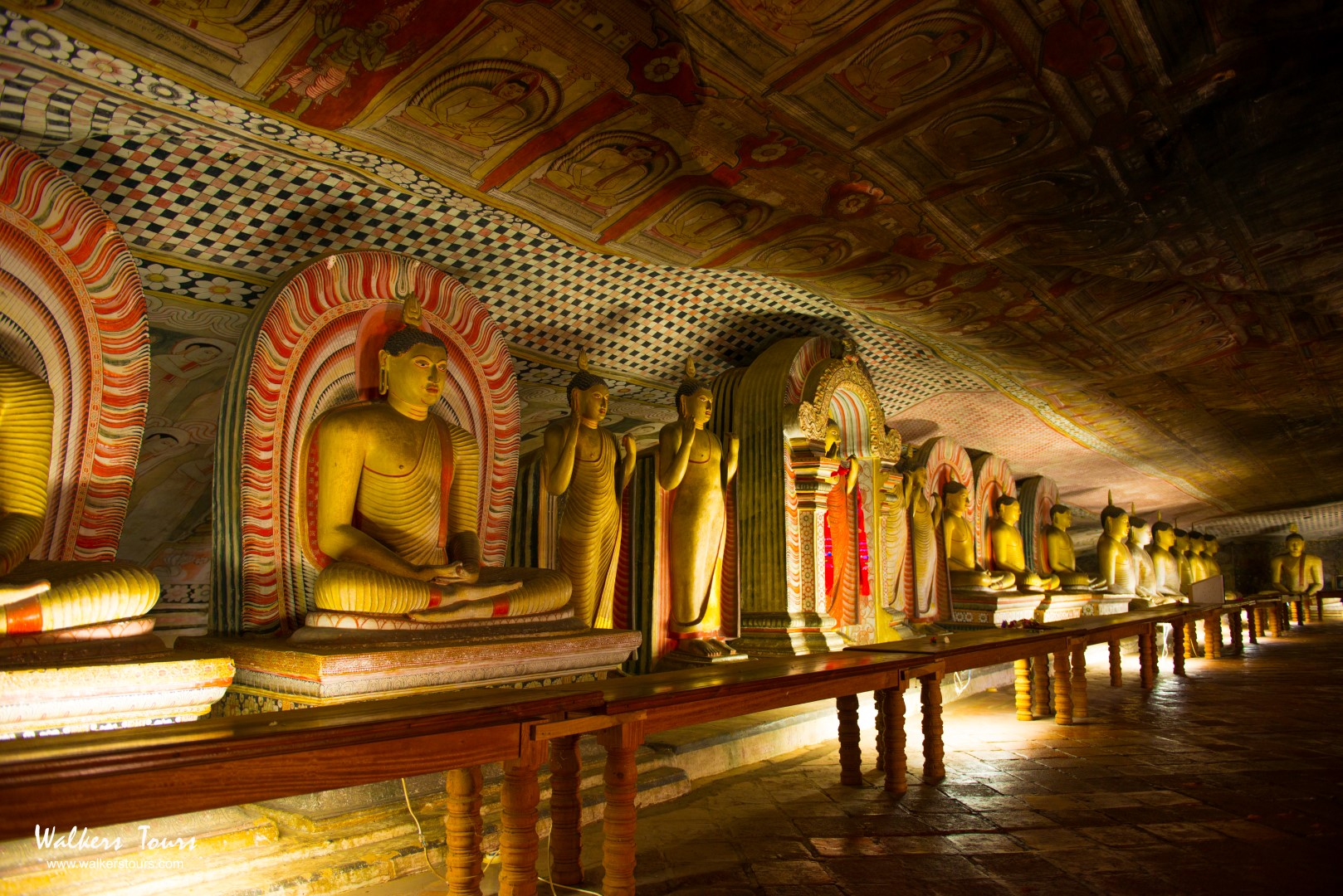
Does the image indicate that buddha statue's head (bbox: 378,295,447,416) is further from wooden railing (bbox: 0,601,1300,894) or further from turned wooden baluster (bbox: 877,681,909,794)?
turned wooden baluster (bbox: 877,681,909,794)

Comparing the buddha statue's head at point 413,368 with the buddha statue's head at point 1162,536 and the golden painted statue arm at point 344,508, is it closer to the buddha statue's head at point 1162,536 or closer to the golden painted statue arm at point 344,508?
the golden painted statue arm at point 344,508

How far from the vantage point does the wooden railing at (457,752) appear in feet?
4.84

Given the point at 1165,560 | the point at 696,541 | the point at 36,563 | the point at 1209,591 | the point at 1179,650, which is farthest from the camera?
the point at 1165,560

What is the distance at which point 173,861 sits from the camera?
2592mm

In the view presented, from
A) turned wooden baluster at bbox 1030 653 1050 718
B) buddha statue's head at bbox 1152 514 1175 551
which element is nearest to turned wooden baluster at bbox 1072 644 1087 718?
turned wooden baluster at bbox 1030 653 1050 718

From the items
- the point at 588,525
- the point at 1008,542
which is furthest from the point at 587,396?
the point at 1008,542

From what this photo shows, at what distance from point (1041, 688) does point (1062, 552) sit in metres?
7.78

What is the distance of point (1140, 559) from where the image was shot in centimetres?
1431

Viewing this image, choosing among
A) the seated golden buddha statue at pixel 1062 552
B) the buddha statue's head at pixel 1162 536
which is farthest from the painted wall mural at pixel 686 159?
the buddha statue's head at pixel 1162 536

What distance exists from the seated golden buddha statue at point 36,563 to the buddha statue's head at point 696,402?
367cm

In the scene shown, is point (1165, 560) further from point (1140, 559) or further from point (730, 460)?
point (730, 460)

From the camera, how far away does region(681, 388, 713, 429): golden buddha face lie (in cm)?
607

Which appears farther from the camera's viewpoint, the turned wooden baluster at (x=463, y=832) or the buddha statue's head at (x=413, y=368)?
the buddha statue's head at (x=413, y=368)

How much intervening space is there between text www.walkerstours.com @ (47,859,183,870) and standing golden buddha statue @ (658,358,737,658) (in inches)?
148
